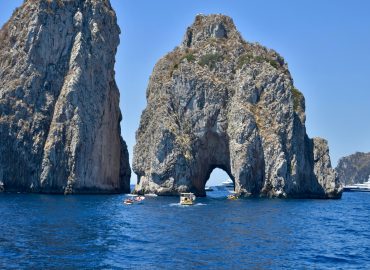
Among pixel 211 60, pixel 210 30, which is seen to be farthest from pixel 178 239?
pixel 210 30

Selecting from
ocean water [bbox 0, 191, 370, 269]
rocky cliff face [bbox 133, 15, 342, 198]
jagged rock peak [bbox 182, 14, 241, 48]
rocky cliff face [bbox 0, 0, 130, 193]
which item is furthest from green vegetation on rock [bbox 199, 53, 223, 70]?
ocean water [bbox 0, 191, 370, 269]

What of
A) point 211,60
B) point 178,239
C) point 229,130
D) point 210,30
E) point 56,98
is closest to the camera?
point 178,239

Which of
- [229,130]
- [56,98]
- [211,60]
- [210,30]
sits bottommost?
[229,130]

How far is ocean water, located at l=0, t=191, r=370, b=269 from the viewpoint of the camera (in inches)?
1626

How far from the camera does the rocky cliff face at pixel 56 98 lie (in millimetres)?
127625

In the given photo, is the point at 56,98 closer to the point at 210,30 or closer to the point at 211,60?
the point at 211,60

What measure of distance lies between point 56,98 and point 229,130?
4505 cm

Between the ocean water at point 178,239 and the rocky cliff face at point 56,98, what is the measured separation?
45723 mm

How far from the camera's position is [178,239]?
175ft

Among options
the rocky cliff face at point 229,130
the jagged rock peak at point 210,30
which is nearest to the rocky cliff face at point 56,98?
the rocky cliff face at point 229,130

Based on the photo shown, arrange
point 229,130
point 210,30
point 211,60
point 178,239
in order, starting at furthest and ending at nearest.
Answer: point 210,30, point 211,60, point 229,130, point 178,239

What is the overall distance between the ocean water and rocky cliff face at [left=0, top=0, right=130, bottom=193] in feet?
150

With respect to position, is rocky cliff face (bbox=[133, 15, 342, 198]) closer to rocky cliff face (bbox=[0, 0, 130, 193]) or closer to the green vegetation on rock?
the green vegetation on rock

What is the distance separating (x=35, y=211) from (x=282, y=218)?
3628cm
